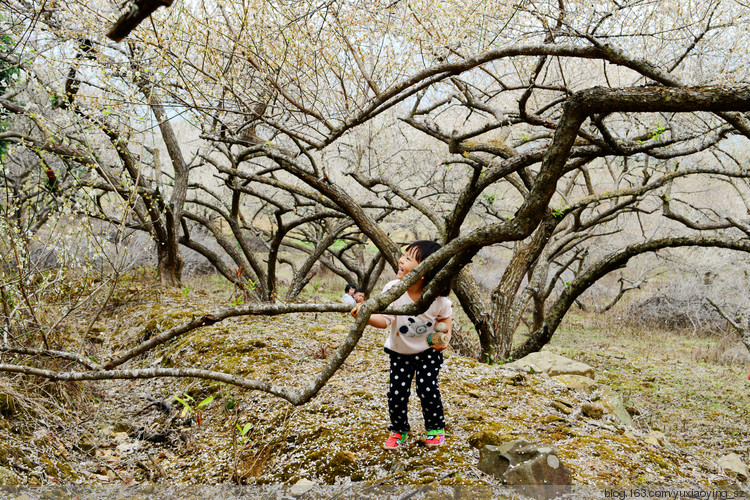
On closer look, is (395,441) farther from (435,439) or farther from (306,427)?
(306,427)

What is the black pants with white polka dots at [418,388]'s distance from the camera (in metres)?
2.98

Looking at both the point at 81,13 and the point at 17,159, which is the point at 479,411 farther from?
the point at 17,159

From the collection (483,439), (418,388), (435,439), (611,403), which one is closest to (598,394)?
(611,403)

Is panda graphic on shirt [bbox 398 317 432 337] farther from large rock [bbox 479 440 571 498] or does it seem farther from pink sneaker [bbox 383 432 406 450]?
large rock [bbox 479 440 571 498]

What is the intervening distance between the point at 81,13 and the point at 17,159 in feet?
23.9

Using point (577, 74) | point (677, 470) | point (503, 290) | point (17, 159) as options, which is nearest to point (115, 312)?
point (503, 290)

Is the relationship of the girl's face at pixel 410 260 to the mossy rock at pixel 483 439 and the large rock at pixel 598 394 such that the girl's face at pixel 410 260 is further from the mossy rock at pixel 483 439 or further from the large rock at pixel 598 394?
Result: the large rock at pixel 598 394

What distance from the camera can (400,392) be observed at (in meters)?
2.99

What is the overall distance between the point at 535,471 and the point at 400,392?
0.92 metres

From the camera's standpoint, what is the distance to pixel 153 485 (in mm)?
2859

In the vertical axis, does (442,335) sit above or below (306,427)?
above

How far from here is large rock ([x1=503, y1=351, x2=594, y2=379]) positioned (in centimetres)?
519

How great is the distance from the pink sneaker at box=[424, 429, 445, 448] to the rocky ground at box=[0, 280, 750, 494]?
0.20 feet

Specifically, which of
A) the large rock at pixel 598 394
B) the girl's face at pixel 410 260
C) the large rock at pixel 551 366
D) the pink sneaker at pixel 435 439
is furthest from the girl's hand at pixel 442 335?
the large rock at pixel 551 366
